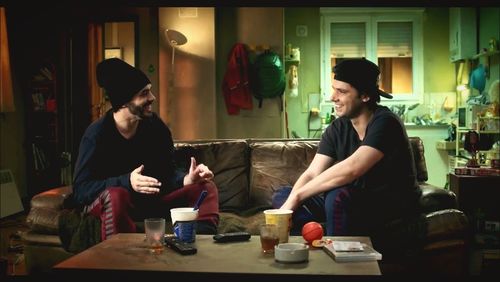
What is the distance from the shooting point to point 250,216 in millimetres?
3125

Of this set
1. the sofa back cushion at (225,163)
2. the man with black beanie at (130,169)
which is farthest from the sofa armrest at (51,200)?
the sofa back cushion at (225,163)

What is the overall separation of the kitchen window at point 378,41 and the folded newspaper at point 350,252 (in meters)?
5.79

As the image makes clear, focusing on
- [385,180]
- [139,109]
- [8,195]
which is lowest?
[8,195]

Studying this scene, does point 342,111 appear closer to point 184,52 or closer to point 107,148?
point 107,148

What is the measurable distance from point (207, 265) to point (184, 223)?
0.36 metres

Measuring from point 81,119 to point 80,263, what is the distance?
5.69 meters

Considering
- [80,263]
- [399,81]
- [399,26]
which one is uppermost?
[399,26]

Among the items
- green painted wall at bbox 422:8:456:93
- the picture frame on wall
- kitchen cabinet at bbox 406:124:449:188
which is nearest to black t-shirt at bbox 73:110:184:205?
kitchen cabinet at bbox 406:124:449:188

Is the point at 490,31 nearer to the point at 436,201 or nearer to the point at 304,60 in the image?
the point at 304,60

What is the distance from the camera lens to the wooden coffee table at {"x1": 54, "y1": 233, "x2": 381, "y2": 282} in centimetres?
164

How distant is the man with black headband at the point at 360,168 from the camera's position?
2504mm

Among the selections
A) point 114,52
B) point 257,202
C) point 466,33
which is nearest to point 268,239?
point 257,202

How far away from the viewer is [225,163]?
3.47 metres

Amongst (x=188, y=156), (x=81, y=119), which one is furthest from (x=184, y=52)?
(x=188, y=156)
